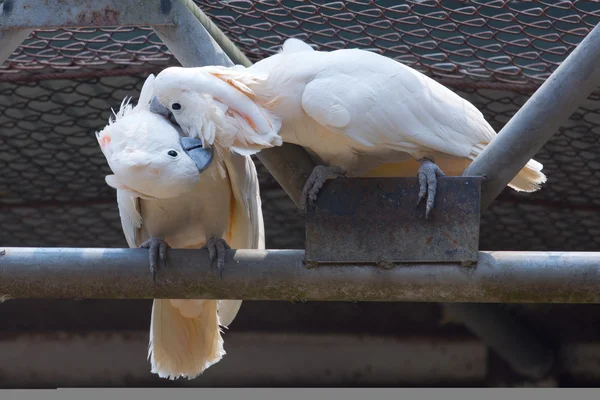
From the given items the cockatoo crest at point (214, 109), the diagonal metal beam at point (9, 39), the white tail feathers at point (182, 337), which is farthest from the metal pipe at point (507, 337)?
→ the diagonal metal beam at point (9, 39)

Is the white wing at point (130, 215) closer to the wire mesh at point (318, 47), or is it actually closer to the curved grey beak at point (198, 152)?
the curved grey beak at point (198, 152)

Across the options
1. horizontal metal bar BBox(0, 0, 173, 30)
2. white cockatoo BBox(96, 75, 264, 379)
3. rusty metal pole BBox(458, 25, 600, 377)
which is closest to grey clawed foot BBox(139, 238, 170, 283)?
white cockatoo BBox(96, 75, 264, 379)

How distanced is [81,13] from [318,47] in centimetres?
105

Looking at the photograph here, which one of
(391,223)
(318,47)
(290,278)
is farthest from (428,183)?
(318,47)

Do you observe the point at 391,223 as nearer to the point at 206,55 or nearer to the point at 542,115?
the point at 542,115

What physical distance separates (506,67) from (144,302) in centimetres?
208

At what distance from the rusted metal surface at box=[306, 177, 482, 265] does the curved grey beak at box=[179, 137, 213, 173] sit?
0.28m

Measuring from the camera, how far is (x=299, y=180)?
2070 millimetres

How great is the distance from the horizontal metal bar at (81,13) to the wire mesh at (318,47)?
0.66m

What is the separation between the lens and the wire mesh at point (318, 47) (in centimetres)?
275

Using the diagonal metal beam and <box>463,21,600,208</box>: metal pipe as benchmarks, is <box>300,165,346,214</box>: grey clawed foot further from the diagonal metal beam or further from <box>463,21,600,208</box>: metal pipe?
the diagonal metal beam

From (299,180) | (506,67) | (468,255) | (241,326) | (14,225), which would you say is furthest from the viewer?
(241,326)

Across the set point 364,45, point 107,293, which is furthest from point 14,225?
point 107,293

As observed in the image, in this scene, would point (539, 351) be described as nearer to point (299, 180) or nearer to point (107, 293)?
point (299, 180)
